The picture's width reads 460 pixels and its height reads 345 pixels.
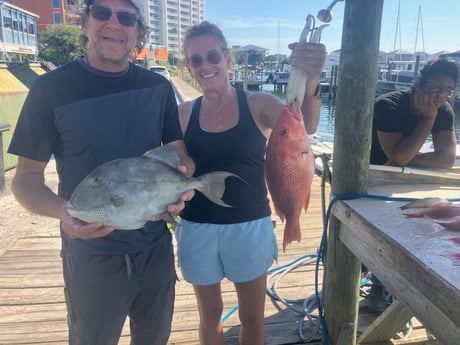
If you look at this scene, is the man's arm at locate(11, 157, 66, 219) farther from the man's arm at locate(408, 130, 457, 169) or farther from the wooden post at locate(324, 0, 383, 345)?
the man's arm at locate(408, 130, 457, 169)

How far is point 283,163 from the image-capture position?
1.87 metres

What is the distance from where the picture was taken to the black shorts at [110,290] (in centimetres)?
183

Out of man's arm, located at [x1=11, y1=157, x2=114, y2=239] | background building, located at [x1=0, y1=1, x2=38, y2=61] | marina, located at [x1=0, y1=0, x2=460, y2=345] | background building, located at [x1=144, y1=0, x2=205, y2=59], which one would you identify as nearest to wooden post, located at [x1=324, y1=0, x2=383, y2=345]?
marina, located at [x1=0, y1=0, x2=460, y2=345]

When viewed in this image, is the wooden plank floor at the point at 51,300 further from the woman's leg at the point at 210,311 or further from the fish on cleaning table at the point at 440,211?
the fish on cleaning table at the point at 440,211

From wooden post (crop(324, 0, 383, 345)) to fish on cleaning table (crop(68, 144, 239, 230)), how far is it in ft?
3.08

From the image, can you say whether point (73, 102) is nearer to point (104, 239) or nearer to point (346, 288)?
point (104, 239)

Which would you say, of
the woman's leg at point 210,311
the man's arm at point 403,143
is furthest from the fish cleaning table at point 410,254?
the man's arm at point 403,143

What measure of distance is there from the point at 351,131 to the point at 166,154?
1.07m

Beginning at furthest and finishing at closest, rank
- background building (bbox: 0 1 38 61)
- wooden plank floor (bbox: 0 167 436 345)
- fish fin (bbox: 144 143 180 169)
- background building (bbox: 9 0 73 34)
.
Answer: background building (bbox: 9 0 73 34), background building (bbox: 0 1 38 61), wooden plank floor (bbox: 0 167 436 345), fish fin (bbox: 144 143 180 169)

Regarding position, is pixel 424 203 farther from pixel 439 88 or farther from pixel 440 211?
pixel 439 88

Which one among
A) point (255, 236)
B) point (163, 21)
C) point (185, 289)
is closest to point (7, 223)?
point (185, 289)

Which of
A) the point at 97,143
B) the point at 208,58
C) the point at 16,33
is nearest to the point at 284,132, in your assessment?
the point at 208,58

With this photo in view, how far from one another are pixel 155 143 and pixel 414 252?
Result: 4.23ft

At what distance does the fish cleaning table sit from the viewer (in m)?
1.27
